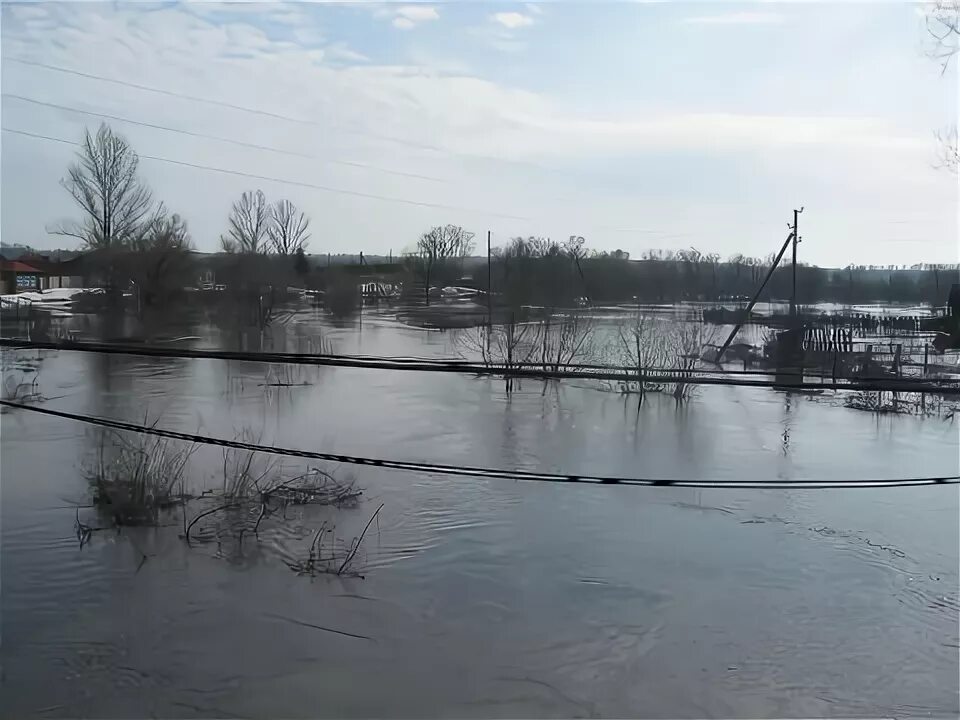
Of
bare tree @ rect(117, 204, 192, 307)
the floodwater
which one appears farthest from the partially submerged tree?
the floodwater

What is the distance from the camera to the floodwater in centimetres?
284

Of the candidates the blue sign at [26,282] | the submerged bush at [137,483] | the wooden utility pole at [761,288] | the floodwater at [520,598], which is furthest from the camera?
the wooden utility pole at [761,288]

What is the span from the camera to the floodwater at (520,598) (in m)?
2.84

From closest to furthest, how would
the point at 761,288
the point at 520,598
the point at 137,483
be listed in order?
1. the point at 520,598
2. the point at 137,483
3. the point at 761,288

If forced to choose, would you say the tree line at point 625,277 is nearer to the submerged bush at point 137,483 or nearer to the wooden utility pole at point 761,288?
the wooden utility pole at point 761,288

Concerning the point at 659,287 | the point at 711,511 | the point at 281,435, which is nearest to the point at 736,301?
the point at 659,287

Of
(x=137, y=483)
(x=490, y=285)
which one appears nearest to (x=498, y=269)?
(x=490, y=285)

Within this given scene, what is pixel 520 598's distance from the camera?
3709mm

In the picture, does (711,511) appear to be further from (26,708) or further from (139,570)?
(26,708)

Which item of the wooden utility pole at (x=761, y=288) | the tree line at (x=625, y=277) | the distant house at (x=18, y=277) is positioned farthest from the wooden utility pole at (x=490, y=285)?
the distant house at (x=18, y=277)

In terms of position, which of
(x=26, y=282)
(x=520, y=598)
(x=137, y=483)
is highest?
(x=26, y=282)

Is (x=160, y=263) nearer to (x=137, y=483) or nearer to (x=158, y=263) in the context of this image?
(x=158, y=263)

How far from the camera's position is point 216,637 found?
327cm

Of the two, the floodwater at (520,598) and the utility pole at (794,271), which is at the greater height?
the utility pole at (794,271)
